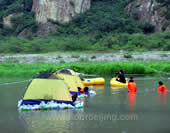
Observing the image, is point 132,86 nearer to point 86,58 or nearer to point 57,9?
point 86,58

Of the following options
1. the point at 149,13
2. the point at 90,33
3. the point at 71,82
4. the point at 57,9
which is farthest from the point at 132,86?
the point at 57,9

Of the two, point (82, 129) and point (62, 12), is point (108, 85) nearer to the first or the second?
point (82, 129)

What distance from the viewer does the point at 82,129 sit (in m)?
14.8

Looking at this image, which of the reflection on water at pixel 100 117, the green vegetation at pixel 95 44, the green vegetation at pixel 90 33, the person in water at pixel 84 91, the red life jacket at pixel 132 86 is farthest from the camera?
the green vegetation at pixel 90 33

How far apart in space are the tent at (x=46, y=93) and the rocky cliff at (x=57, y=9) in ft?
204

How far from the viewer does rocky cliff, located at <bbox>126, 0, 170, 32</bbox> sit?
75.2 m

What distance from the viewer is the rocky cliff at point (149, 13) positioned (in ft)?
247

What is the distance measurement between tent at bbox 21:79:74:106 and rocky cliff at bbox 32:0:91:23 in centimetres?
6226

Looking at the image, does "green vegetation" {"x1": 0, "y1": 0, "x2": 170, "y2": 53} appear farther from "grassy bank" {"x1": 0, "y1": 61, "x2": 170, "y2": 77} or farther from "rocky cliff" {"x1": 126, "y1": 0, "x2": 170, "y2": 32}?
"grassy bank" {"x1": 0, "y1": 61, "x2": 170, "y2": 77}

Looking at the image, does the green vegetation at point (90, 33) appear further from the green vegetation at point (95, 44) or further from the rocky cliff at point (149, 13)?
the rocky cliff at point (149, 13)

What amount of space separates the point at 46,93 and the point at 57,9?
63514 millimetres

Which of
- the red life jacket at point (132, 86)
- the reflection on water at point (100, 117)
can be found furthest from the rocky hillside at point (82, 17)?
the reflection on water at point (100, 117)

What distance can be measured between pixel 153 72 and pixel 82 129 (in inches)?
993

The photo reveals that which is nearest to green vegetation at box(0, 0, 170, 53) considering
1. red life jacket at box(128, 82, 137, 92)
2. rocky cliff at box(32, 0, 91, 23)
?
rocky cliff at box(32, 0, 91, 23)
